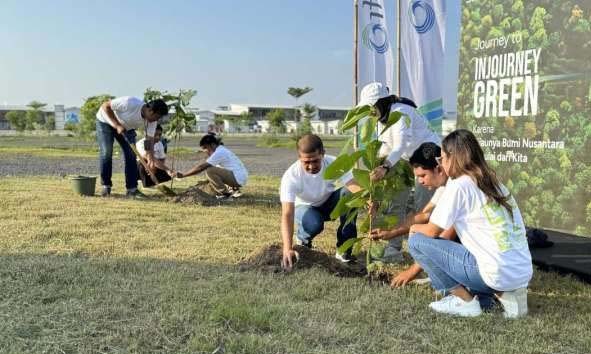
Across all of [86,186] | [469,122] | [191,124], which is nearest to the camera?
[469,122]

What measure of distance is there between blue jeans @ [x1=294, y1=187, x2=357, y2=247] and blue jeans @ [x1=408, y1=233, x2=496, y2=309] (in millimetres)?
1033

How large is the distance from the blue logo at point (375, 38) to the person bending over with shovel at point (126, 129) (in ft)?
11.1

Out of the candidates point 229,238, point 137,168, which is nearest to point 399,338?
point 229,238

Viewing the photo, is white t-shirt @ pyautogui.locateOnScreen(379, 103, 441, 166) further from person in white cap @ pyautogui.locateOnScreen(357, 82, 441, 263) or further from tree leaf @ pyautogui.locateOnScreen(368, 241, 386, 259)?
tree leaf @ pyautogui.locateOnScreen(368, 241, 386, 259)

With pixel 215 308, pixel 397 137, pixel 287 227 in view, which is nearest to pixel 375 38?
pixel 397 137

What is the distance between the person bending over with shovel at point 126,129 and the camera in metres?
6.52

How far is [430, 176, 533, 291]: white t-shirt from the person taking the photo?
8.44ft

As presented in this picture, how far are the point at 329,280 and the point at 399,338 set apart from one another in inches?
34.3

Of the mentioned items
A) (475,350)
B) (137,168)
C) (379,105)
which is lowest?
(475,350)

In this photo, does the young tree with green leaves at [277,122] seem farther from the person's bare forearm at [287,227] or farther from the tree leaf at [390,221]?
the tree leaf at [390,221]

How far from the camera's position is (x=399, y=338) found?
243cm

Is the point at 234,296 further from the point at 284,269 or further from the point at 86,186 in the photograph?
the point at 86,186

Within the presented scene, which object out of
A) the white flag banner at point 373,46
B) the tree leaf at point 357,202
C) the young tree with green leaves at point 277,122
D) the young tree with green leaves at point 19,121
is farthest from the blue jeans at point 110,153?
the young tree with green leaves at point 19,121

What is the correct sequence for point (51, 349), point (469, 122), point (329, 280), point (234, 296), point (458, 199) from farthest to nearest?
1. point (469, 122)
2. point (329, 280)
3. point (234, 296)
4. point (458, 199)
5. point (51, 349)
